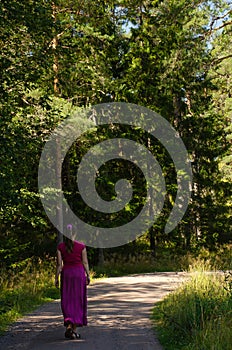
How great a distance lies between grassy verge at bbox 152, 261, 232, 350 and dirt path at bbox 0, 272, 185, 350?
1.07 ft

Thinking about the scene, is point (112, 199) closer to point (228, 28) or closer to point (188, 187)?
point (188, 187)

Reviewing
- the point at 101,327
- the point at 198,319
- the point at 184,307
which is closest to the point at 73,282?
the point at 101,327

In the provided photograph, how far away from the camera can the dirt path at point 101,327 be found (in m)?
8.56

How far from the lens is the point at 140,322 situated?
1090cm

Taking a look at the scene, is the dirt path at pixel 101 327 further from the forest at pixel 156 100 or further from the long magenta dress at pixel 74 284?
the forest at pixel 156 100

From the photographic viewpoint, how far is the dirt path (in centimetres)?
856

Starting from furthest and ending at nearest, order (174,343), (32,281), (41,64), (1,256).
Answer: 1. (1,256)
2. (32,281)
3. (41,64)
4. (174,343)

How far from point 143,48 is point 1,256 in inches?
608

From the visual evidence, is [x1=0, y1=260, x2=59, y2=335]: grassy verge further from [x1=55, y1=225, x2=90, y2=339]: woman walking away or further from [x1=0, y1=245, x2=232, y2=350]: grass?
[x1=55, y1=225, x2=90, y2=339]: woman walking away

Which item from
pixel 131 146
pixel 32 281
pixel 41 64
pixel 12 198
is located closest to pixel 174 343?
pixel 12 198

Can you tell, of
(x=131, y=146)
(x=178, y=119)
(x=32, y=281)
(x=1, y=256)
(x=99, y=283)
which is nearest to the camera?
(x=32, y=281)

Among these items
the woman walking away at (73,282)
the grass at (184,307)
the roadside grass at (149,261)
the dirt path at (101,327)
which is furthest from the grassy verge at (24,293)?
the roadside grass at (149,261)

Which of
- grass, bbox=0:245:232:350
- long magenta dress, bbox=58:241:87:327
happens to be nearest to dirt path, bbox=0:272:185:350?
grass, bbox=0:245:232:350

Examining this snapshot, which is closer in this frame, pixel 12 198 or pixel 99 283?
pixel 12 198
